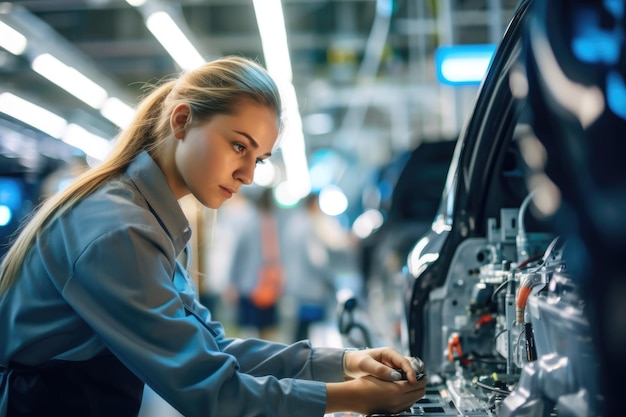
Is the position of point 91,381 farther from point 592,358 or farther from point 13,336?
point 592,358

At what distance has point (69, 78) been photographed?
7.94 m

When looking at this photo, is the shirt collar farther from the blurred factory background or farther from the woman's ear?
the blurred factory background

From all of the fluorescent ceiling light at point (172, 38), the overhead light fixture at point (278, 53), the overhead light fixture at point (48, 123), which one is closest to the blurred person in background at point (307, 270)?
the overhead light fixture at point (278, 53)

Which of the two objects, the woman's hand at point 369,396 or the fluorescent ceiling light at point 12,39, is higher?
the fluorescent ceiling light at point 12,39

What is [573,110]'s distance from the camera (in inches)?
47.7

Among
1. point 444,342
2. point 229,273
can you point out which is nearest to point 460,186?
point 444,342

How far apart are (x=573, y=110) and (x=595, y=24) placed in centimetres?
16

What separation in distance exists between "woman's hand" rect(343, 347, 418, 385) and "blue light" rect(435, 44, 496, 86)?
3233mm

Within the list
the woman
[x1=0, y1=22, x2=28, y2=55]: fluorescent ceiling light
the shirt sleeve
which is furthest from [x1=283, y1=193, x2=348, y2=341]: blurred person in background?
the shirt sleeve

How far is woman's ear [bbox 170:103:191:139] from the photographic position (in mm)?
1798

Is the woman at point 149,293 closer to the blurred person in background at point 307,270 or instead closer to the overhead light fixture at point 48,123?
the blurred person in background at point 307,270

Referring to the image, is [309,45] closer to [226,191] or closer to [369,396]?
[226,191]

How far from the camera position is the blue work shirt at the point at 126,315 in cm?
149

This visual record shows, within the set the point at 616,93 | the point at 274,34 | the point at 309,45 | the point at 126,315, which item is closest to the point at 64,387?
the point at 126,315
